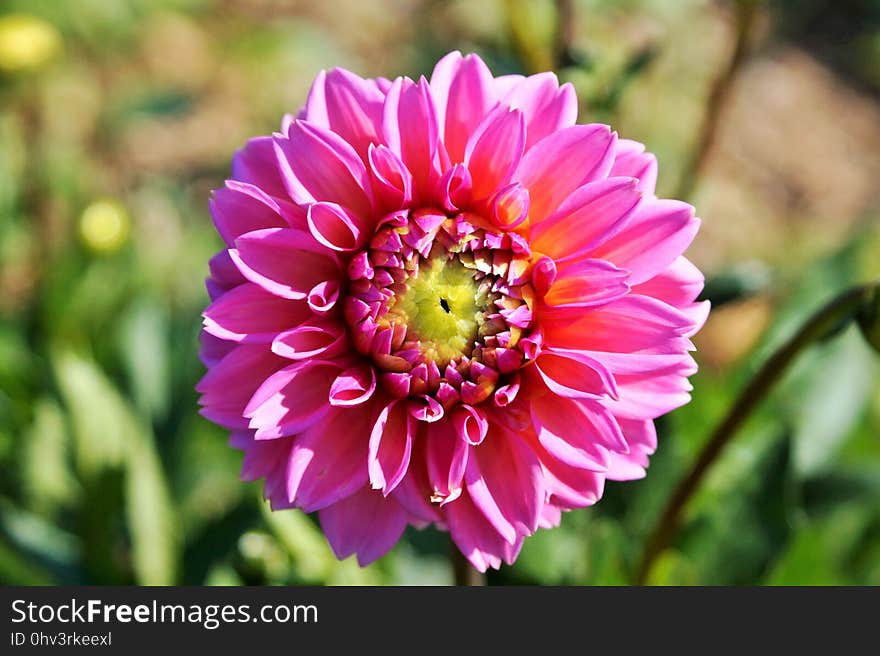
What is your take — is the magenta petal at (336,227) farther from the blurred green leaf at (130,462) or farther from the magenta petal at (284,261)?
the blurred green leaf at (130,462)

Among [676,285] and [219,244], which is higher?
[676,285]

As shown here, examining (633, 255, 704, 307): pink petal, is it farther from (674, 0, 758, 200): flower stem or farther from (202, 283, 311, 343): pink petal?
(674, 0, 758, 200): flower stem

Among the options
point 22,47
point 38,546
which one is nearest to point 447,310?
point 38,546

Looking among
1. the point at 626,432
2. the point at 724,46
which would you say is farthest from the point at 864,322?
the point at 724,46

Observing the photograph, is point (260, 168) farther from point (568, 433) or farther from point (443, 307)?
point (568, 433)

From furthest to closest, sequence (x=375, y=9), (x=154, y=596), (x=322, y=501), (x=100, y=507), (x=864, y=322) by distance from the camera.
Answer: (x=375, y=9) < (x=100, y=507) < (x=154, y=596) < (x=864, y=322) < (x=322, y=501)

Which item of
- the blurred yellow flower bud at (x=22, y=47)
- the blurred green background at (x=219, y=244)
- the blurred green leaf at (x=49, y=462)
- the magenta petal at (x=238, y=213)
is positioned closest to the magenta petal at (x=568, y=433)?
the magenta petal at (x=238, y=213)

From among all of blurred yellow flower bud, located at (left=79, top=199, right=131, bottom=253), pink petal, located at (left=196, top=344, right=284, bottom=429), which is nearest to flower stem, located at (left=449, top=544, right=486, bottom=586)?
pink petal, located at (left=196, top=344, right=284, bottom=429)

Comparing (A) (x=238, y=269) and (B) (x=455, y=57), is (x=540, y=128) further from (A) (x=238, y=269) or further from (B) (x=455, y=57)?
(A) (x=238, y=269)
